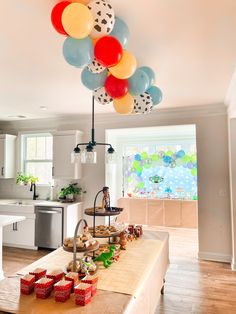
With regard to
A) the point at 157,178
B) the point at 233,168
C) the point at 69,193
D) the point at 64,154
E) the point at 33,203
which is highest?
the point at 64,154

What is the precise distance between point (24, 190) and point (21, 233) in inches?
43.6

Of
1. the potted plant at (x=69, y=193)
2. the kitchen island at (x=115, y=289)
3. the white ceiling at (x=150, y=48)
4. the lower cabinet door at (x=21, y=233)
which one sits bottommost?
the lower cabinet door at (x=21, y=233)

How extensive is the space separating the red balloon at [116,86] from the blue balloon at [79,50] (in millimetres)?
482

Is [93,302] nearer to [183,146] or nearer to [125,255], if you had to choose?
[125,255]

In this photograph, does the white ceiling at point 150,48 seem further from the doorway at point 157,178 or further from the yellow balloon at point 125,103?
the doorway at point 157,178

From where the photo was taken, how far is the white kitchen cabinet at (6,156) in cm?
516

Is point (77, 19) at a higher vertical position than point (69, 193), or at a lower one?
higher

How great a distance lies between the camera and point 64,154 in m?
4.70

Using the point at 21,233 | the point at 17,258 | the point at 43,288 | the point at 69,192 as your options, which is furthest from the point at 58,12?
the point at 21,233

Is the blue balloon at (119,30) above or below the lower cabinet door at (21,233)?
above

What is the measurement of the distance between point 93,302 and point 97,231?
893mm

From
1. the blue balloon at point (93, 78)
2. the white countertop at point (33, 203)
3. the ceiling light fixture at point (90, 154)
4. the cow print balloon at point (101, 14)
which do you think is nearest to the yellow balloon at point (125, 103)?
the blue balloon at point (93, 78)

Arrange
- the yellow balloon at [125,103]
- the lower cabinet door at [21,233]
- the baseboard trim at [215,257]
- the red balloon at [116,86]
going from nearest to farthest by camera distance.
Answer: the red balloon at [116,86] < the yellow balloon at [125,103] < the baseboard trim at [215,257] < the lower cabinet door at [21,233]

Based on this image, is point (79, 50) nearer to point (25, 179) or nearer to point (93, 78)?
point (93, 78)
